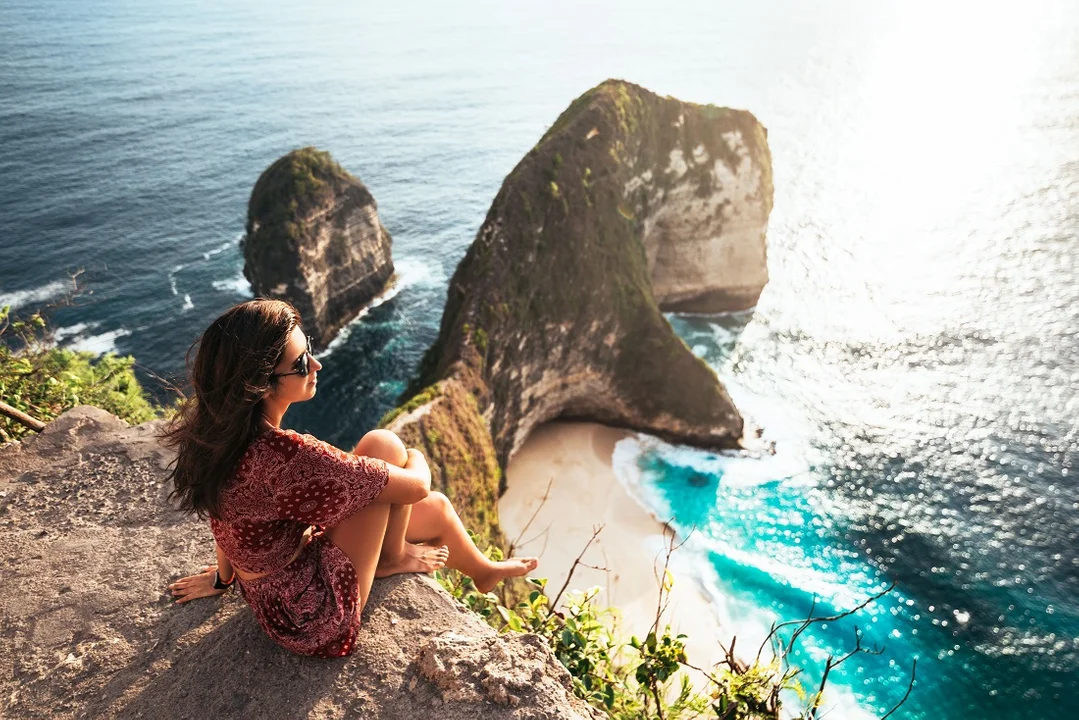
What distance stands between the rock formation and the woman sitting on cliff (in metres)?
13.5

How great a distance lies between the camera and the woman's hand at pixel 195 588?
19.6ft

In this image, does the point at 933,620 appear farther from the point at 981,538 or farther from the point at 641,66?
the point at 641,66

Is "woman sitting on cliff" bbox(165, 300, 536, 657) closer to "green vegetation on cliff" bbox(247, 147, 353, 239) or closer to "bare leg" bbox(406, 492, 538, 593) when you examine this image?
"bare leg" bbox(406, 492, 538, 593)

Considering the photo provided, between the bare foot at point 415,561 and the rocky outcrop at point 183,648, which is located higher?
the bare foot at point 415,561

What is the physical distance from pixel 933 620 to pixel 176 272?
48.0 metres

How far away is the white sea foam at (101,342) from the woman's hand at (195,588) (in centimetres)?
3676

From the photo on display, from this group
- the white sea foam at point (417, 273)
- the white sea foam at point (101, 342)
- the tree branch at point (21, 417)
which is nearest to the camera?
the tree branch at point (21, 417)

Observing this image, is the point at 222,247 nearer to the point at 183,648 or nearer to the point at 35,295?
the point at 35,295

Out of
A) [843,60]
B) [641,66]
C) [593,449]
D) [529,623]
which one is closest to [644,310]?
[593,449]

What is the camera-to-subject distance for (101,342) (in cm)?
3756

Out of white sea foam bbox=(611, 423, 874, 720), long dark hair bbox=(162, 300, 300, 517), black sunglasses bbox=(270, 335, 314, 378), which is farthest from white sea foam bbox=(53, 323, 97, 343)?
black sunglasses bbox=(270, 335, 314, 378)

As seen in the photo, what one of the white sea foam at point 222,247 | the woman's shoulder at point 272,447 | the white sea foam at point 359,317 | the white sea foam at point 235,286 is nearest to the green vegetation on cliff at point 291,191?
the white sea foam at point 235,286

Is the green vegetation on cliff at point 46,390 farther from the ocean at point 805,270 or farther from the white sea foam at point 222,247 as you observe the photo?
the white sea foam at point 222,247

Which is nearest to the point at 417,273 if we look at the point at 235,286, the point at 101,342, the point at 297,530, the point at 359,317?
the point at 359,317
